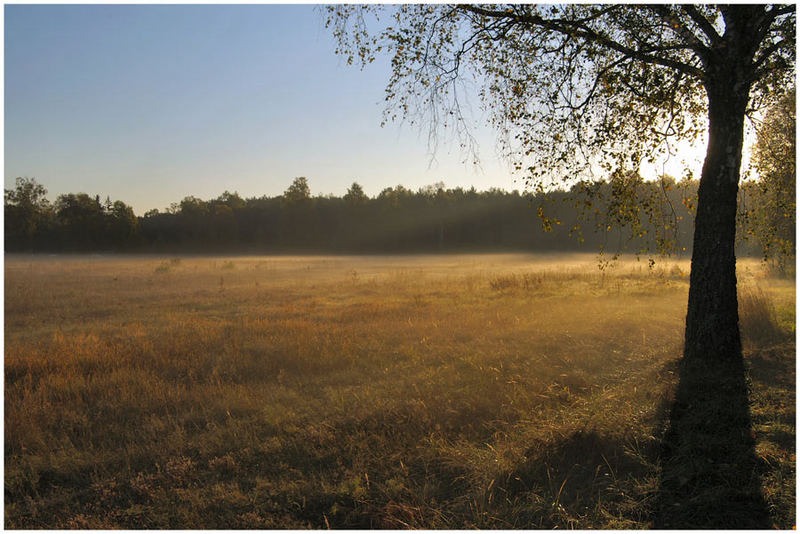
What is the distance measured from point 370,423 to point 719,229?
648 cm

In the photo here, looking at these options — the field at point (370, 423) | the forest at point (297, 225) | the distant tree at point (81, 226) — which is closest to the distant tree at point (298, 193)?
Result: the forest at point (297, 225)

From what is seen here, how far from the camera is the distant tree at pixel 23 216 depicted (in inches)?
3189

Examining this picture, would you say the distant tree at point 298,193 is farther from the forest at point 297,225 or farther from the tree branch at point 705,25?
the tree branch at point 705,25

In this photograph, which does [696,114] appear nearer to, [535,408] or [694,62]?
[694,62]

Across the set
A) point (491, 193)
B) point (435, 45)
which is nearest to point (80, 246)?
point (491, 193)

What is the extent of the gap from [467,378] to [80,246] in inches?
4102

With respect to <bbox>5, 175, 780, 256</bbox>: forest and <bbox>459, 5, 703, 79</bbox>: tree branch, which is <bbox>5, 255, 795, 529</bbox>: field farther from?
<bbox>5, 175, 780, 256</bbox>: forest

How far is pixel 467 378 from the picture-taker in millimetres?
8172

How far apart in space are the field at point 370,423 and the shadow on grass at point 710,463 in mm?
60

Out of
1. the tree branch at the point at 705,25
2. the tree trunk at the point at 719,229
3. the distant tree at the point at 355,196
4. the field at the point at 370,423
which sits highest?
the distant tree at the point at 355,196

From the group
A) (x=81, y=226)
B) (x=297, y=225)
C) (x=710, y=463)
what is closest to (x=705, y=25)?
(x=710, y=463)

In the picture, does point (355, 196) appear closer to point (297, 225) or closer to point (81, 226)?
point (297, 225)

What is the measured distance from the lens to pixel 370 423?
251 inches

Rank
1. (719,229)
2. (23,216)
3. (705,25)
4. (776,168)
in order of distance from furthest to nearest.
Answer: (23,216) < (776,168) < (705,25) < (719,229)
